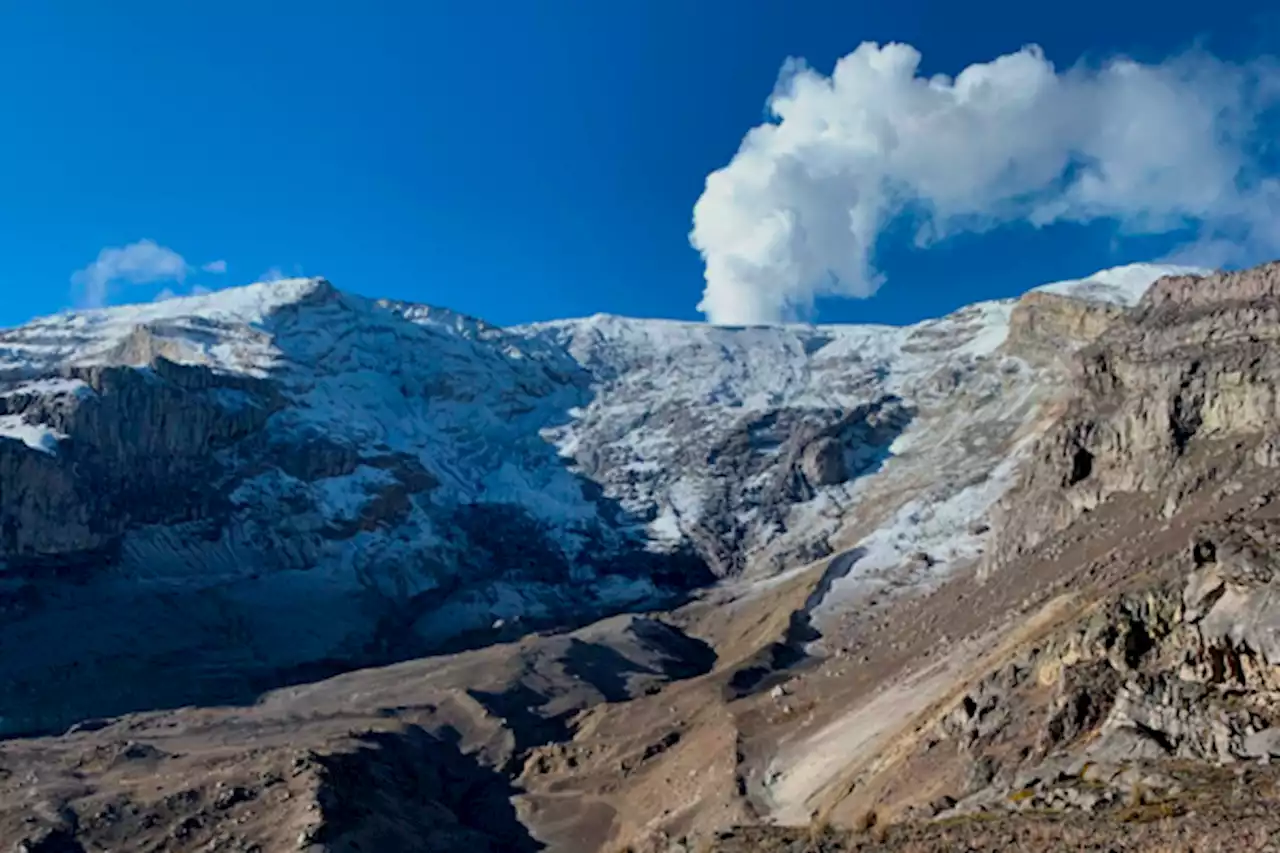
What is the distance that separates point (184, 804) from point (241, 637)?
3139 inches

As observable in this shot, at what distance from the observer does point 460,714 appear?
383 feet

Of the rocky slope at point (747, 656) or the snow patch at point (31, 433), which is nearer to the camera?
the rocky slope at point (747, 656)

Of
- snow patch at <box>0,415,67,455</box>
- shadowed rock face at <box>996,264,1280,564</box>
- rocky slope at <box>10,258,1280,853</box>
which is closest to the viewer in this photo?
rocky slope at <box>10,258,1280,853</box>

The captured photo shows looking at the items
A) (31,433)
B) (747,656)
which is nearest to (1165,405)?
(747,656)

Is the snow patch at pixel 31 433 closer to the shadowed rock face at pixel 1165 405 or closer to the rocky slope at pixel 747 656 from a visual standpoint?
the rocky slope at pixel 747 656

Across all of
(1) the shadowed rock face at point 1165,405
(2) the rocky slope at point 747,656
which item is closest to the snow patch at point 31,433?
(2) the rocky slope at point 747,656

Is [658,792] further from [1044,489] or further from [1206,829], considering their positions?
[1206,829]

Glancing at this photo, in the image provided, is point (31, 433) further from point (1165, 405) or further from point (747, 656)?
point (1165, 405)

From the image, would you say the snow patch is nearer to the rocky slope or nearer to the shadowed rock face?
the rocky slope

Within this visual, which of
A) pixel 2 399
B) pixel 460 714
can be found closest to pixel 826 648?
pixel 460 714

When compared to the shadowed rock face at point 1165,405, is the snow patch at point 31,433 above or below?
above

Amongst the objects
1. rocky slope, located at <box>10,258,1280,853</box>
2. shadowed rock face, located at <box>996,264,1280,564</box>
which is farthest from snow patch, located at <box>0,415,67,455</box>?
shadowed rock face, located at <box>996,264,1280,564</box>

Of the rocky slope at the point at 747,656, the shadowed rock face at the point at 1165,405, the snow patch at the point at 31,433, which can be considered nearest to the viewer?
the rocky slope at the point at 747,656

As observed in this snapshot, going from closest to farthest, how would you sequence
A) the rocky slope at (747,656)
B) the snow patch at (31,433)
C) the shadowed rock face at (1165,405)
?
the rocky slope at (747,656) → the shadowed rock face at (1165,405) → the snow patch at (31,433)
